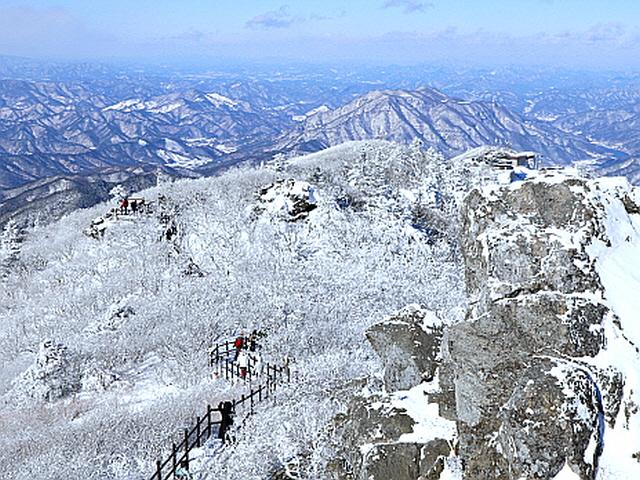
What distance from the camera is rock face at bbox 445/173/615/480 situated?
9.84 meters

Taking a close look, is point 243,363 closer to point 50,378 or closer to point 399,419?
point 50,378

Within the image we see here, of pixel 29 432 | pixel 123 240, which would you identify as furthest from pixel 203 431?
pixel 123 240

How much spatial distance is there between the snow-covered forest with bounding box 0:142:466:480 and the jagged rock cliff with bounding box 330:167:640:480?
3077 mm

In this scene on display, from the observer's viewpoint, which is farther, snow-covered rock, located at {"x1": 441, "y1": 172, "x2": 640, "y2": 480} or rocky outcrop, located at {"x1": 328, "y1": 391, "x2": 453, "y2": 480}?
rocky outcrop, located at {"x1": 328, "y1": 391, "x2": 453, "y2": 480}

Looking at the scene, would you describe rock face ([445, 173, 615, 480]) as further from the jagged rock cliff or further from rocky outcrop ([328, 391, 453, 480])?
rocky outcrop ([328, 391, 453, 480])

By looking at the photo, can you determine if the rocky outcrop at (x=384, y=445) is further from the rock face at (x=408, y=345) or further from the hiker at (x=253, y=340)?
the hiker at (x=253, y=340)

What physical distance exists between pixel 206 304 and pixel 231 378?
9.28m

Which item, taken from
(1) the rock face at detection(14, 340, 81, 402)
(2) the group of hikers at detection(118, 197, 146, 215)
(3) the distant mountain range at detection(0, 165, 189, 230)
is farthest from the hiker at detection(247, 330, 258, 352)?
(3) the distant mountain range at detection(0, 165, 189, 230)

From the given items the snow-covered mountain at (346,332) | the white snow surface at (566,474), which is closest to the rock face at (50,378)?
the snow-covered mountain at (346,332)

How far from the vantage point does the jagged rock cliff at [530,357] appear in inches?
393

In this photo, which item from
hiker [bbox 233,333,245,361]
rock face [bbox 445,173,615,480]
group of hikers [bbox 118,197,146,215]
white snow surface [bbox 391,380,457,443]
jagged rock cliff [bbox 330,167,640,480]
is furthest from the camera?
group of hikers [bbox 118,197,146,215]

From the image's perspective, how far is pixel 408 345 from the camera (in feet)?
50.2

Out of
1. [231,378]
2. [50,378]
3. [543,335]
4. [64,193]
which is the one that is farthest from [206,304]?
[64,193]

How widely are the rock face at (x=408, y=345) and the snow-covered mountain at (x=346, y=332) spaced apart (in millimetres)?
39
